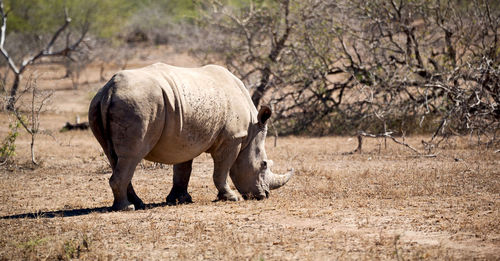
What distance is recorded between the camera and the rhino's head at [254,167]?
8.06 meters

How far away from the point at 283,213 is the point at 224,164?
46.6 inches

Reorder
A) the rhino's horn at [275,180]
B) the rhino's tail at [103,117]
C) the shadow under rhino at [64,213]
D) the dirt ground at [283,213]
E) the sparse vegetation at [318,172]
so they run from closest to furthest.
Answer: the dirt ground at [283,213], the sparse vegetation at [318,172], the rhino's tail at [103,117], the shadow under rhino at [64,213], the rhino's horn at [275,180]

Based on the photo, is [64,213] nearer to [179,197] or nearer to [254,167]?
[179,197]

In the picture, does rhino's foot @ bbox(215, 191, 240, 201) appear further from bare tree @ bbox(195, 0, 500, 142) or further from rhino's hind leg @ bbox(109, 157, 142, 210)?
bare tree @ bbox(195, 0, 500, 142)

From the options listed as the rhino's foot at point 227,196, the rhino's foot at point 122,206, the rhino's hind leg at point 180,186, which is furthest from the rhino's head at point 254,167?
the rhino's foot at point 122,206

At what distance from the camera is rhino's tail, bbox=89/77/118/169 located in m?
6.59

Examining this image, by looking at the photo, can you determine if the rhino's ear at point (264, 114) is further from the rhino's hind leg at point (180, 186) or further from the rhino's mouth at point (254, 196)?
the rhino's hind leg at point (180, 186)

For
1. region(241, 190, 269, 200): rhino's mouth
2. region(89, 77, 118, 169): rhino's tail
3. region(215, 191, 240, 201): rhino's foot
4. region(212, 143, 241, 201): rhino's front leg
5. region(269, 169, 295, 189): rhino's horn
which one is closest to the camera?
region(89, 77, 118, 169): rhino's tail

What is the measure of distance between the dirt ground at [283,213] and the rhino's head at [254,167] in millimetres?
251

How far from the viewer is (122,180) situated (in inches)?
265

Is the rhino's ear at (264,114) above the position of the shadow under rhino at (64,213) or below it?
above

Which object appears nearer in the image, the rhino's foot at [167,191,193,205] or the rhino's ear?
the rhino's foot at [167,191,193,205]

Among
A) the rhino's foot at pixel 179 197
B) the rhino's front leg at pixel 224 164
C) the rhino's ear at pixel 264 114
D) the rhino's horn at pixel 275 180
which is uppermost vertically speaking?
the rhino's ear at pixel 264 114

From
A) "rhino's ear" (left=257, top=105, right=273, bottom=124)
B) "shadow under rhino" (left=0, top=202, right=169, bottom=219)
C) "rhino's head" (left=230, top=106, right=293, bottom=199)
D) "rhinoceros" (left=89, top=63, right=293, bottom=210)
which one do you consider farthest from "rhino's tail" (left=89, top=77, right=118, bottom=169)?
"rhino's ear" (left=257, top=105, right=273, bottom=124)
